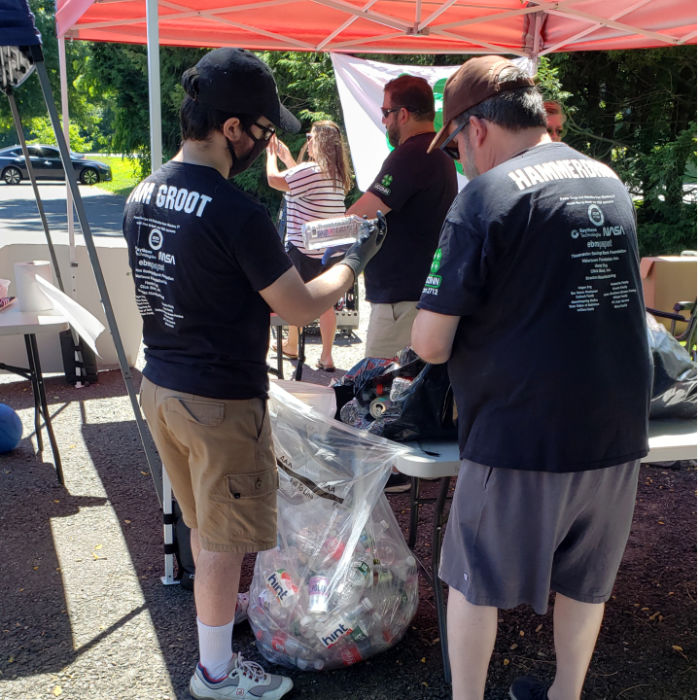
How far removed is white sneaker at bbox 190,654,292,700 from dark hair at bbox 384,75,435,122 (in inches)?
85.0

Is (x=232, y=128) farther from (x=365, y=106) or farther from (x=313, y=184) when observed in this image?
(x=365, y=106)

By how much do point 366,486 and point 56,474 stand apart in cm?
211

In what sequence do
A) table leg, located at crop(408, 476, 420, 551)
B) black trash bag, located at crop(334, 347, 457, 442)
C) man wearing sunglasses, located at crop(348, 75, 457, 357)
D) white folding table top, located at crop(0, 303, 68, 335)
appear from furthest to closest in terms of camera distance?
white folding table top, located at crop(0, 303, 68, 335) < man wearing sunglasses, located at crop(348, 75, 457, 357) < table leg, located at crop(408, 476, 420, 551) < black trash bag, located at crop(334, 347, 457, 442)

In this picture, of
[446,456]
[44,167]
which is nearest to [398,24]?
[446,456]

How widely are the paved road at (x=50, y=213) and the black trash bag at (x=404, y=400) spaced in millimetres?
10359

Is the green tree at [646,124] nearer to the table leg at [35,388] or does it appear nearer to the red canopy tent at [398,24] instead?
the red canopy tent at [398,24]

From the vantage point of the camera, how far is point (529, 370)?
1.60 m

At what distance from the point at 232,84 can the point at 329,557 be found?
4.33 feet

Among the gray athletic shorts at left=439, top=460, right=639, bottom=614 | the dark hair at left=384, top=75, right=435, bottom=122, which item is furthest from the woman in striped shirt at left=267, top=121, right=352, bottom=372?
the gray athletic shorts at left=439, top=460, right=639, bottom=614

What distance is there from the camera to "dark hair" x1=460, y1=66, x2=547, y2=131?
164 cm

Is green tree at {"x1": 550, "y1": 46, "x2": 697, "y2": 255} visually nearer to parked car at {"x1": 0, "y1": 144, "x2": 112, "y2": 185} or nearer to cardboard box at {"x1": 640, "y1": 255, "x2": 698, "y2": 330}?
cardboard box at {"x1": 640, "y1": 255, "x2": 698, "y2": 330}

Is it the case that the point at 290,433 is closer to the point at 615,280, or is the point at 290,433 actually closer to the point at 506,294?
the point at 506,294

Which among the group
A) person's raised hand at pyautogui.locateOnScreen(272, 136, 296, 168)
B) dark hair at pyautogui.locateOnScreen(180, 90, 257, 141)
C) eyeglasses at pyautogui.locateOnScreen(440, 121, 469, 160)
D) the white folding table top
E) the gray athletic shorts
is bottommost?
the gray athletic shorts

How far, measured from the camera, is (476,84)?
1648mm
